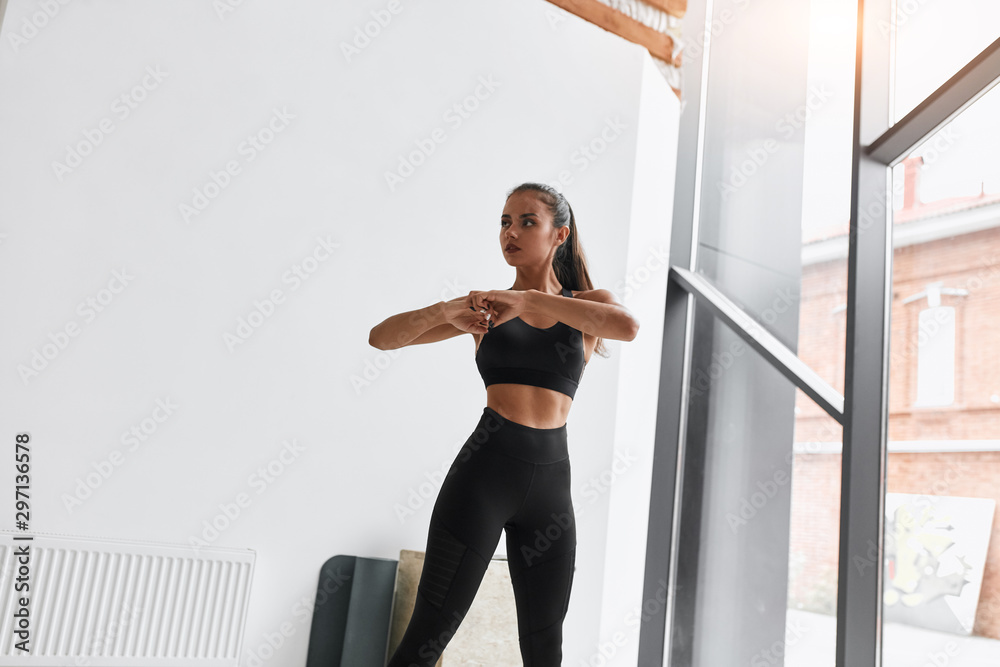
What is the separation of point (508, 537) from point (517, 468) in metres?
0.20

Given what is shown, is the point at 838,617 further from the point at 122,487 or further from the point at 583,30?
the point at 583,30

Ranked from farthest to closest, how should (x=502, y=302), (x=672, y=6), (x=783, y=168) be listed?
1. (x=672, y=6)
2. (x=783, y=168)
3. (x=502, y=302)

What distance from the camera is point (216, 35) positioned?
8.99 ft

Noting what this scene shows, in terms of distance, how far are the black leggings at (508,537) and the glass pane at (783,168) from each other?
3.33ft

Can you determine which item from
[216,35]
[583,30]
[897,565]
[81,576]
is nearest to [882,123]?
[897,565]

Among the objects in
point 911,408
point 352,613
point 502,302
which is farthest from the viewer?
point 352,613

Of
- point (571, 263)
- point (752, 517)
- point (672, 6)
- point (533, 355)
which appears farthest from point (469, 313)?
point (672, 6)

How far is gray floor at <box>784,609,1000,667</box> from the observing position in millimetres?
1739

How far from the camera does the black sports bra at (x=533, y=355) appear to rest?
1973 mm

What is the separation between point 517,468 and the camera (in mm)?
1871

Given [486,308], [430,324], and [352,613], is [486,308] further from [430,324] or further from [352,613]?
[352,613]

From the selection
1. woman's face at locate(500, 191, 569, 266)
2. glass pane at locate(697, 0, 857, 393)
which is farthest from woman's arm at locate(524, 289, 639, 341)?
glass pane at locate(697, 0, 857, 393)

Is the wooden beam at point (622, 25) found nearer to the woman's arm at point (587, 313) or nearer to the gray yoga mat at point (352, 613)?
the woman's arm at point (587, 313)

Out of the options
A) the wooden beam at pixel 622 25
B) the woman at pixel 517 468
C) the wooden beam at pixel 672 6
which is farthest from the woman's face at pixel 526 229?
the wooden beam at pixel 672 6
